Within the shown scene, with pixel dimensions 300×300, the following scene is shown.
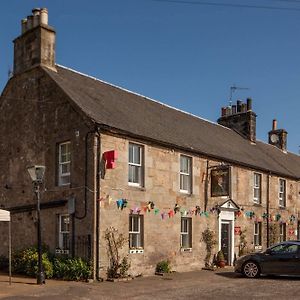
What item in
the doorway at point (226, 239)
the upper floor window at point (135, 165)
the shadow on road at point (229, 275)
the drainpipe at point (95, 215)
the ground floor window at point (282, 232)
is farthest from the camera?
the ground floor window at point (282, 232)

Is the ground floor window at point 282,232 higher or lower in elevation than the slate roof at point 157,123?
lower

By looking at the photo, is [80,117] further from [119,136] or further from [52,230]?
[52,230]

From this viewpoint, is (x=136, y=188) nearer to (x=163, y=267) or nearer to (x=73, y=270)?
(x=163, y=267)

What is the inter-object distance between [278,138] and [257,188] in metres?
12.1

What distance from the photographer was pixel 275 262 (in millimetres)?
18047

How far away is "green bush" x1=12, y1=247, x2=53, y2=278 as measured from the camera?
1722 cm

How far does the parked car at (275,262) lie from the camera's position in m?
17.8

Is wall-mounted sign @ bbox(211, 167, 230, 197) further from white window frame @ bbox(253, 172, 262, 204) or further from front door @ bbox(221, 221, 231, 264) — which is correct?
white window frame @ bbox(253, 172, 262, 204)

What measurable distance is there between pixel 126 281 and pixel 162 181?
4.70 m

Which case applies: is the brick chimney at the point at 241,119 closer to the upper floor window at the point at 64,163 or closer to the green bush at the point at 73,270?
the upper floor window at the point at 64,163

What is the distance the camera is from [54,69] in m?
20.8

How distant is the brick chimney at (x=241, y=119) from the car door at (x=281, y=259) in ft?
49.1

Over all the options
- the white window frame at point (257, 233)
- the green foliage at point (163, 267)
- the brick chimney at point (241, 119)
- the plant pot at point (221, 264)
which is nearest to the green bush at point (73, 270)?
the green foliage at point (163, 267)

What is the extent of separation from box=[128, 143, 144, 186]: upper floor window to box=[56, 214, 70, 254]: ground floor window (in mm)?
2788
